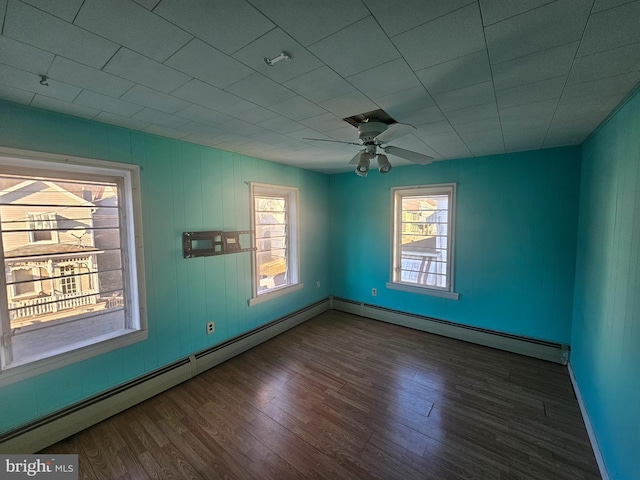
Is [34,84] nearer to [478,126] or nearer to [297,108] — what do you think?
[297,108]

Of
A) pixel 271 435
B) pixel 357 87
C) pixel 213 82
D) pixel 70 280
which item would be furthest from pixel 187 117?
pixel 271 435

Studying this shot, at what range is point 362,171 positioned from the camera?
2260 mm

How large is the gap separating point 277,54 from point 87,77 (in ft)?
3.59

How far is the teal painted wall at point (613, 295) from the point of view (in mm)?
1454

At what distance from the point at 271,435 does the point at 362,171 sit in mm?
2230

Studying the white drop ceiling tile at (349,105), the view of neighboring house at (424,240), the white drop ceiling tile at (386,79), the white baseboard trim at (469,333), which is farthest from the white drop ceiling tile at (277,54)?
the white baseboard trim at (469,333)

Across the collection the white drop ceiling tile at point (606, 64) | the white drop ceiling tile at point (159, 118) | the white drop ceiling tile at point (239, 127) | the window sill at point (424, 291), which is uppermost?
the white drop ceiling tile at point (159, 118)

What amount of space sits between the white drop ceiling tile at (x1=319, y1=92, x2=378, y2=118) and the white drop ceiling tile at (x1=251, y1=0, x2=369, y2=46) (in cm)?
58

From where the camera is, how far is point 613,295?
1782mm

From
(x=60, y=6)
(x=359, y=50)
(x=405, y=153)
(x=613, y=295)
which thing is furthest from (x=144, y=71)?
(x=613, y=295)

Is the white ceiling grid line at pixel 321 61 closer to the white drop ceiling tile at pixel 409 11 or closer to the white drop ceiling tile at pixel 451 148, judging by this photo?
the white drop ceiling tile at pixel 409 11

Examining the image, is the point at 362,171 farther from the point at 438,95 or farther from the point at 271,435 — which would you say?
the point at 271,435

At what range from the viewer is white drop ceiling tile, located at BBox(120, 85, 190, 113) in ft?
5.36

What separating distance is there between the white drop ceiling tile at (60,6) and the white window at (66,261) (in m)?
1.33
